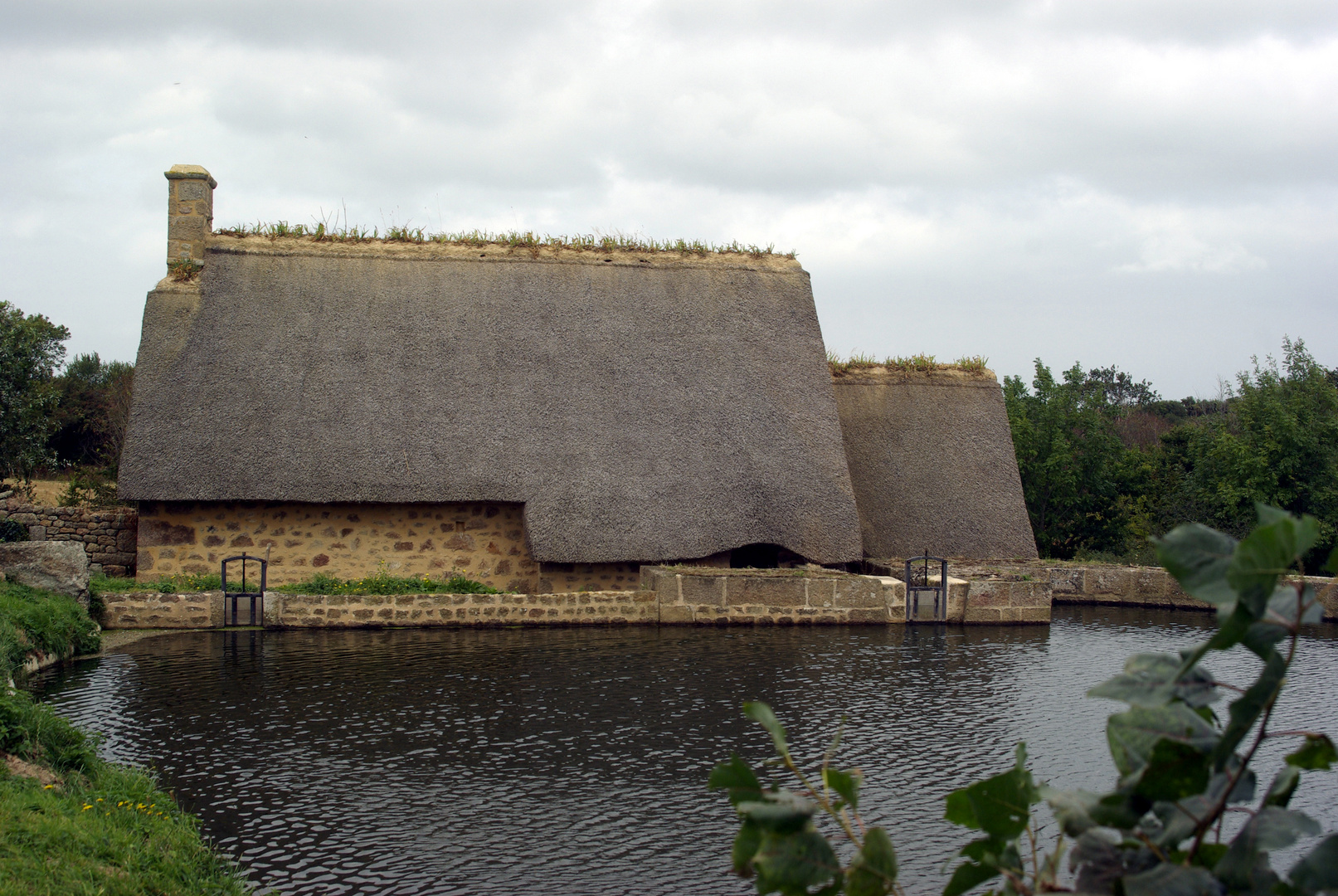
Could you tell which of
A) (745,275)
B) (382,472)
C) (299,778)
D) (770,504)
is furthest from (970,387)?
(299,778)

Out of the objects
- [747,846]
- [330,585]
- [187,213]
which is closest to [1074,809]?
[747,846]

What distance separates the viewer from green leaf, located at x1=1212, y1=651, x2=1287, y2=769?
1.66m

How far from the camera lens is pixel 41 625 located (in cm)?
1100

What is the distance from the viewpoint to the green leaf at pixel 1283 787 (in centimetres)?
180

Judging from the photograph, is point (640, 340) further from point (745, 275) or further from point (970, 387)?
point (970, 387)

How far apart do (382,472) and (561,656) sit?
203 inches

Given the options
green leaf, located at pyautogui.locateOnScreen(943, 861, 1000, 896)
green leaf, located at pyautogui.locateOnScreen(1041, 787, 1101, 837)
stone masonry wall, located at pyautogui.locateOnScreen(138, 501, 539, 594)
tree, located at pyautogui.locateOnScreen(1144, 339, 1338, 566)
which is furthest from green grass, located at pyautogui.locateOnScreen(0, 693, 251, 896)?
tree, located at pyautogui.locateOnScreen(1144, 339, 1338, 566)

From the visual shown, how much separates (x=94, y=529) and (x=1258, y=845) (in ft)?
58.8

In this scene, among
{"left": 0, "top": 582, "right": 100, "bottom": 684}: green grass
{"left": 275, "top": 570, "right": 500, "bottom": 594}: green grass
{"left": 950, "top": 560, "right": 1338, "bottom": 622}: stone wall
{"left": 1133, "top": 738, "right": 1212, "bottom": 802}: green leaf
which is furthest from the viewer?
{"left": 950, "top": 560, "right": 1338, "bottom": 622}: stone wall

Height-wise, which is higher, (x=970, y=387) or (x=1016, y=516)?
(x=970, y=387)

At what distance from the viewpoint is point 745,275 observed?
1956 cm

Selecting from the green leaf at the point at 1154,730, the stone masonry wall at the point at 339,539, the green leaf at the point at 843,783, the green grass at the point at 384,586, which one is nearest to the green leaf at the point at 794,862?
the green leaf at the point at 843,783

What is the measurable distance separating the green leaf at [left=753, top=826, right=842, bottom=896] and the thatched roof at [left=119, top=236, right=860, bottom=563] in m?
13.7

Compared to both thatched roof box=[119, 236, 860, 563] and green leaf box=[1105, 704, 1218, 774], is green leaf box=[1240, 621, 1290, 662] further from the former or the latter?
thatched roof box=[119, 236, 860, 563]
